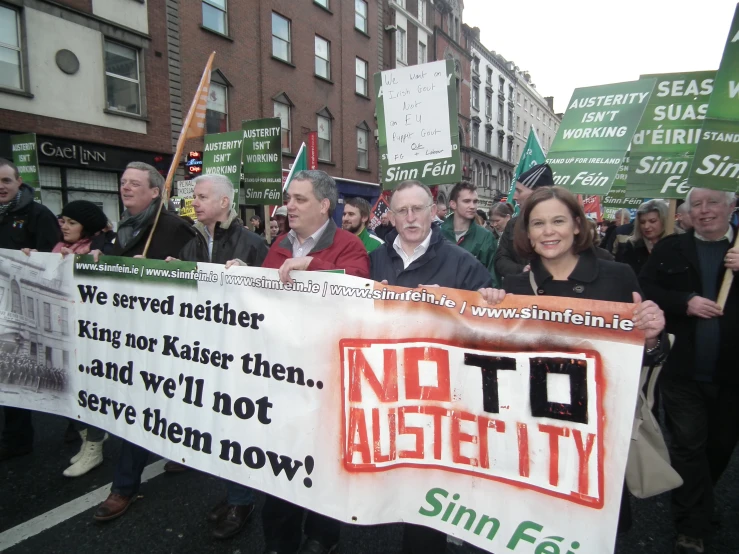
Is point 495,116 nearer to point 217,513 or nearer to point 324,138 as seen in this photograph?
point 324,138

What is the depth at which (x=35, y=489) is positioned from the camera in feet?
10.5

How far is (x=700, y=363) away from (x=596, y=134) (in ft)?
9.52

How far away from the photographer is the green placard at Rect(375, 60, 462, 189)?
4613mm

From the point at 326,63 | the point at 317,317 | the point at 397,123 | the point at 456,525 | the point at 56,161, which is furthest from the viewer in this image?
the point at 326,63

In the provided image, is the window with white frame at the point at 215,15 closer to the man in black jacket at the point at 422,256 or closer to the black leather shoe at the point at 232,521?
the man in black jacket at the point at 422,256

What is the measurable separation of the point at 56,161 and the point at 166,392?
1154 centimetres

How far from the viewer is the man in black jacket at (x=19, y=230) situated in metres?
3.65

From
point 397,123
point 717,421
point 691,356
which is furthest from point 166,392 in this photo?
point 397,123

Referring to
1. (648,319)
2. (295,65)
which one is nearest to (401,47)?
(295,65)

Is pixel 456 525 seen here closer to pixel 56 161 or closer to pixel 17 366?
pixel 17 366

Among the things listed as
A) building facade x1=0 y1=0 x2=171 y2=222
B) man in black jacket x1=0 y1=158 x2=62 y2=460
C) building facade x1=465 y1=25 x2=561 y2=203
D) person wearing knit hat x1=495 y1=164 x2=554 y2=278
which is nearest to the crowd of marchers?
man in black jacket x1=0 y1=158 x2=62 y2=460

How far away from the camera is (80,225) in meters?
3.45

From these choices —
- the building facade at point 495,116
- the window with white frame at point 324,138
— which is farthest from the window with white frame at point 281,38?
the building facade at point 495,116

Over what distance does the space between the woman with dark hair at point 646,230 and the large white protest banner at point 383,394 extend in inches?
133
